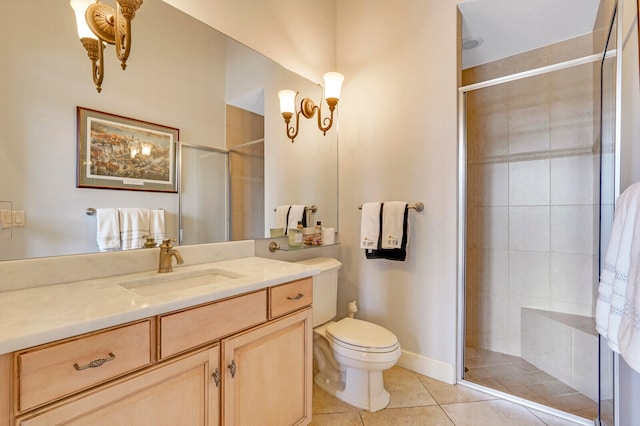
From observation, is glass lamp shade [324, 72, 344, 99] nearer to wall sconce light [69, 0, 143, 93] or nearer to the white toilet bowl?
wall sconce light [69, 0, 143, 93]

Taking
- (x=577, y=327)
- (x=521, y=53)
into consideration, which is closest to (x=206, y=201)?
(x=577, y=327)

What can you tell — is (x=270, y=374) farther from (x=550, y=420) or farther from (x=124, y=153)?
(x=550, y=420)

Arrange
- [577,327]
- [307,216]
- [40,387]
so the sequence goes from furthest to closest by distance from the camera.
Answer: [307,216] < [577,327] < [40,387]

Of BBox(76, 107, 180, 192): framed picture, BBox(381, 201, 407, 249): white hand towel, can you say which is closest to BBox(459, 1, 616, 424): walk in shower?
BBox(381, 201, 407, 249): white hand towel

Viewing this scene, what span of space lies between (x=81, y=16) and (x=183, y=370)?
1.36 metres

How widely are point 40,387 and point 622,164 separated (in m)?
2.12

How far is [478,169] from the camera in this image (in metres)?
2.42

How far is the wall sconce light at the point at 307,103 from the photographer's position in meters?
2.04

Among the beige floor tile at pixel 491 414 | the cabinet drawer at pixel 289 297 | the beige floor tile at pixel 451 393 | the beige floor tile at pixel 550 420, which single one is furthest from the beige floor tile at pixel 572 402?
the cabinet drawer at pixel 289 297

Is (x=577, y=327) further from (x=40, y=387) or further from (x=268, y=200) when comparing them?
(x=40, y=387)

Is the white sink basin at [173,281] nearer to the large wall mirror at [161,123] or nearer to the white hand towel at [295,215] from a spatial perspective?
the large wall mirror at [161,123]

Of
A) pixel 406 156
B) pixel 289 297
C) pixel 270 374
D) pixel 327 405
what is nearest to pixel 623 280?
pixel 289 297

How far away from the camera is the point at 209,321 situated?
1.02m

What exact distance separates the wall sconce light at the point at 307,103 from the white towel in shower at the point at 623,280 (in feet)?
5.45
